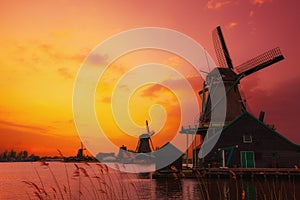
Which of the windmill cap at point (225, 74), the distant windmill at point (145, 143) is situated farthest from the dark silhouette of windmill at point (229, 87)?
the distant windmill at point (145, 143)

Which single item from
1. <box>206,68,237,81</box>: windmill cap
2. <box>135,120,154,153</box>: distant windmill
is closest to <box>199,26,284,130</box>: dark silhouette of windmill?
<box>206,68,237,81</box>: windmill cap

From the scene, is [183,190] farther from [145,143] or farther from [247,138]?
[145,143]

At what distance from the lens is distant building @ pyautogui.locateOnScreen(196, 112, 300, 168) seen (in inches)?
1399

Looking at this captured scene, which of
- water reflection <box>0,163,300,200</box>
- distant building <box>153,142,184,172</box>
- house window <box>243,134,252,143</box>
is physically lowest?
water reflection <box>0,163,300,200</box>

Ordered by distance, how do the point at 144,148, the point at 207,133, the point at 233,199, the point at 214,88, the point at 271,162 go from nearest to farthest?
the point at 233,199, the point at 271,162, the point at 207,133, the point at 214,88, the point at 144,148

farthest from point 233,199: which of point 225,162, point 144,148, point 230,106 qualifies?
point 144,148

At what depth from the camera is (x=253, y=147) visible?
35.8m

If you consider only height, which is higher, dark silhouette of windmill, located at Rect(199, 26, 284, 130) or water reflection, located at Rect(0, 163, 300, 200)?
dark silhouette of windmill, located at Rect(199, 26, 284, 130)

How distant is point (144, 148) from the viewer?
8444 cm

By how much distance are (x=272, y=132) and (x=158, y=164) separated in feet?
55.1

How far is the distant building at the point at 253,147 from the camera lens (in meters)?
35.5

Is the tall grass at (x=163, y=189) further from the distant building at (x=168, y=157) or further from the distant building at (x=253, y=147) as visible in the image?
the distant building at (x=168, y=157)

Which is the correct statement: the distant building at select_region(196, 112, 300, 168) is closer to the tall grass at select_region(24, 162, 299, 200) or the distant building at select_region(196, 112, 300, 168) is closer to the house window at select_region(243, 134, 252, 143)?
the house window at select_region(243, 134, 252, 143)

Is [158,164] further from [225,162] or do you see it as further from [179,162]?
[225,162]
